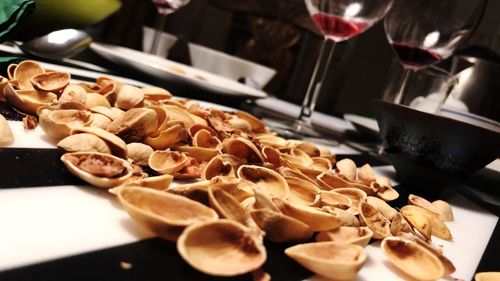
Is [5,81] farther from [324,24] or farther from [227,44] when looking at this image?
[227,44]

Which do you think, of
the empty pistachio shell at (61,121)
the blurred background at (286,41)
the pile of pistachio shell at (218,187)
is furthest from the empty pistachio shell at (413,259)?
the blurred background at (286,41)

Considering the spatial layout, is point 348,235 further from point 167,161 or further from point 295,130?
point 295,130

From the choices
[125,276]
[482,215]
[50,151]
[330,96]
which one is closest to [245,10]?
[330,96]

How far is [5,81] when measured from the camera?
1.18ft

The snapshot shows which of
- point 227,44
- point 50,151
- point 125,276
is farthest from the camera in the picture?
point 227,44

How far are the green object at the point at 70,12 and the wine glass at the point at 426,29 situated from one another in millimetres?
502

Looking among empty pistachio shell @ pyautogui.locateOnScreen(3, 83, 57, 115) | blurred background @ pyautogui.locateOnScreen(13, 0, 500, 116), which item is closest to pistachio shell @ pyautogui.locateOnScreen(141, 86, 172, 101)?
empty pistachio shell @ pyautogui.locateOnScreen(3, 83, 57, 115)

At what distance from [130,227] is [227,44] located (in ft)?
10.6

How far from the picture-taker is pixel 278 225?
→ 25 cm

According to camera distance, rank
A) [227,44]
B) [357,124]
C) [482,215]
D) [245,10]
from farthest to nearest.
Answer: [227,44], [245,10], [357,124], [482,215]

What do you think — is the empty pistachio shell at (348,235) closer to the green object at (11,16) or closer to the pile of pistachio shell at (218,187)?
the pile of pistachio shell at (218,187)

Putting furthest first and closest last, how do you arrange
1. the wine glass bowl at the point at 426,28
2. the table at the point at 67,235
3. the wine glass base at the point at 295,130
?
1. the wine glass bowl at the point at 426,28
2. the wine glass base at the point at 295,130
3. the table at the point at 67,235

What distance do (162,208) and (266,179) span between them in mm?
109

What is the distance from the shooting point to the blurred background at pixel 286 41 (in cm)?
185
